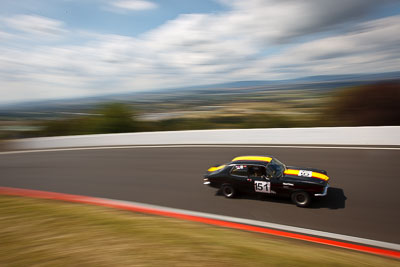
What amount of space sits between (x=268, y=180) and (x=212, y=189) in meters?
2.04

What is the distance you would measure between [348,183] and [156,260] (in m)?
6.87

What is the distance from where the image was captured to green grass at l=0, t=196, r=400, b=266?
391 centimetres

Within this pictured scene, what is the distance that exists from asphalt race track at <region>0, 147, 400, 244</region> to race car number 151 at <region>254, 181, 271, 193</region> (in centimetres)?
31

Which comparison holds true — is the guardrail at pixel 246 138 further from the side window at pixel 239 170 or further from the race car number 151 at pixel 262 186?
the race car number 151 at pixel 262 186

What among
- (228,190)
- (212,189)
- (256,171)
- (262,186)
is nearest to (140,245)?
(228,190)

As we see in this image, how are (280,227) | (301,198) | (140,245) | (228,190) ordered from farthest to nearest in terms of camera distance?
(228,190) < (301,198) < (280,227) < (140,245)

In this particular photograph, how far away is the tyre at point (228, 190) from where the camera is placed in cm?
758

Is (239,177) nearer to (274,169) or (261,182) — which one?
(261,182)

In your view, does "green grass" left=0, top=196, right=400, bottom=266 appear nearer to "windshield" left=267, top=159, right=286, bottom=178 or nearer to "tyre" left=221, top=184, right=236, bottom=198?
"tyre" left=221, top=184, right=236, bottom=198

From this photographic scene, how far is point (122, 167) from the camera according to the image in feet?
39.0

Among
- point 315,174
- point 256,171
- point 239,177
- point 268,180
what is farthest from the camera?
point 239,177

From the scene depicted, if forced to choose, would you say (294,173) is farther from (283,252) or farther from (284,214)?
(283,252)

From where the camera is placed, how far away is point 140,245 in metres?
4.38

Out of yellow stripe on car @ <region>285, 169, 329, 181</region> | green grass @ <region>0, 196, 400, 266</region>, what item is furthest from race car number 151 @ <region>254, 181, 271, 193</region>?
green grass @ <region>0, 196, 400, 266</region>
